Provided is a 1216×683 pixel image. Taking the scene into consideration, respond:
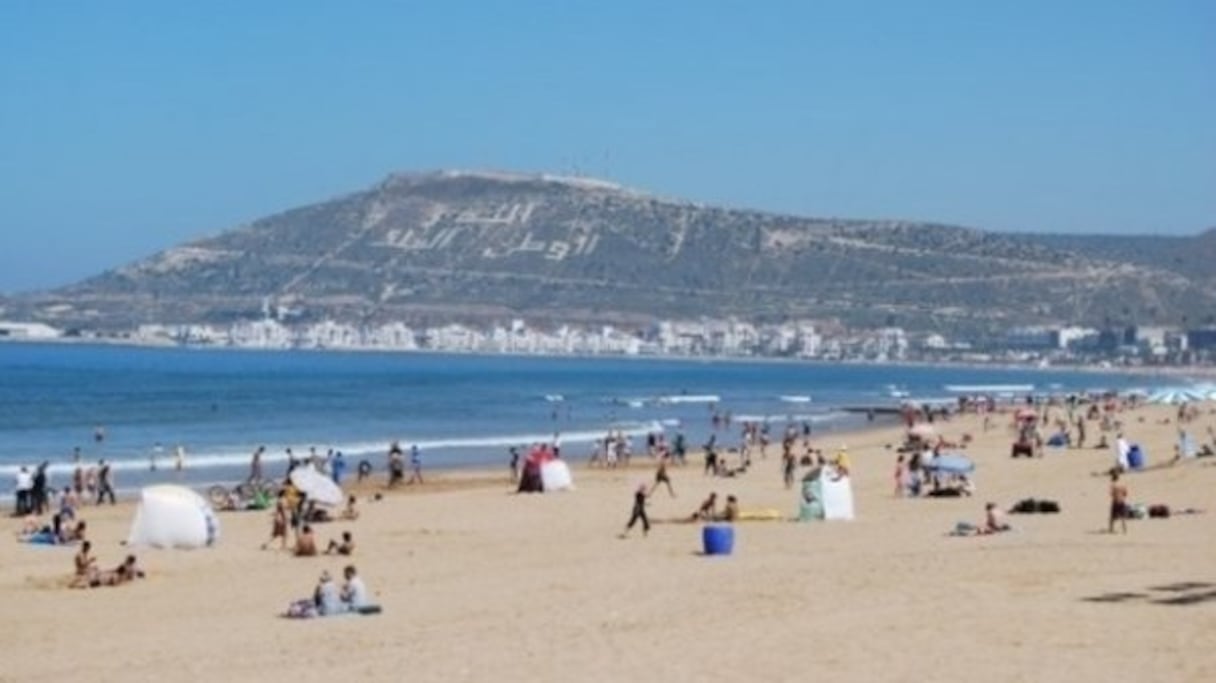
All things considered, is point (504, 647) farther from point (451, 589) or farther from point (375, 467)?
point (375, 467)

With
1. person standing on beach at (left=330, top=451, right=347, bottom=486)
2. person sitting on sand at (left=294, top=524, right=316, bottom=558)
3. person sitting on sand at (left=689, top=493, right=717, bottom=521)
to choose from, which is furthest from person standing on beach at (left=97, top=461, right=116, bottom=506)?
person sitting on sand at (left=689, top=493, right=717, bottom=521)

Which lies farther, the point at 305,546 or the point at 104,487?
the point at 104,487

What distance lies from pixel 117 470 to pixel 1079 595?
2892cm

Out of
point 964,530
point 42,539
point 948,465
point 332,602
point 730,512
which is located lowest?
point 42,539

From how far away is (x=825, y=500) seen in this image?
87.2 ft

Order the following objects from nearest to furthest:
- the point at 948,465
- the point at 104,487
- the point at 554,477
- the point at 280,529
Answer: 1. the point at 280,529
2. the point at 948,465
3. the point at 104,487
4. the point at 554,477

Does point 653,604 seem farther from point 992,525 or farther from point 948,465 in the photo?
point 948,465

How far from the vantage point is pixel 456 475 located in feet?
135

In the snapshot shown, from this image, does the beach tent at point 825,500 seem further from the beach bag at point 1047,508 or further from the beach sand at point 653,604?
the beach bag at point 1047,508

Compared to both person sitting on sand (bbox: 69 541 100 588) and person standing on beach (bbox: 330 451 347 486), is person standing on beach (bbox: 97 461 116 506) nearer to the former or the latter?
person standing on beach (bbox: 330 451 347 486)

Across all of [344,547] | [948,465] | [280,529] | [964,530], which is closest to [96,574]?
[344,547]

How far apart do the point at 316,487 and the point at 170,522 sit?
4138 millimetres

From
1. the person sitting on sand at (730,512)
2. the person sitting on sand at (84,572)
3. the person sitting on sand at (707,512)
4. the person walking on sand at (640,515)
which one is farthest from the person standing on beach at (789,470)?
the person sitting on sand at (84,572)

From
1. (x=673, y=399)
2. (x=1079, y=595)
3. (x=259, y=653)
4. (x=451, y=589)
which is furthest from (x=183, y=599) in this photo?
(x=673, y=399)
